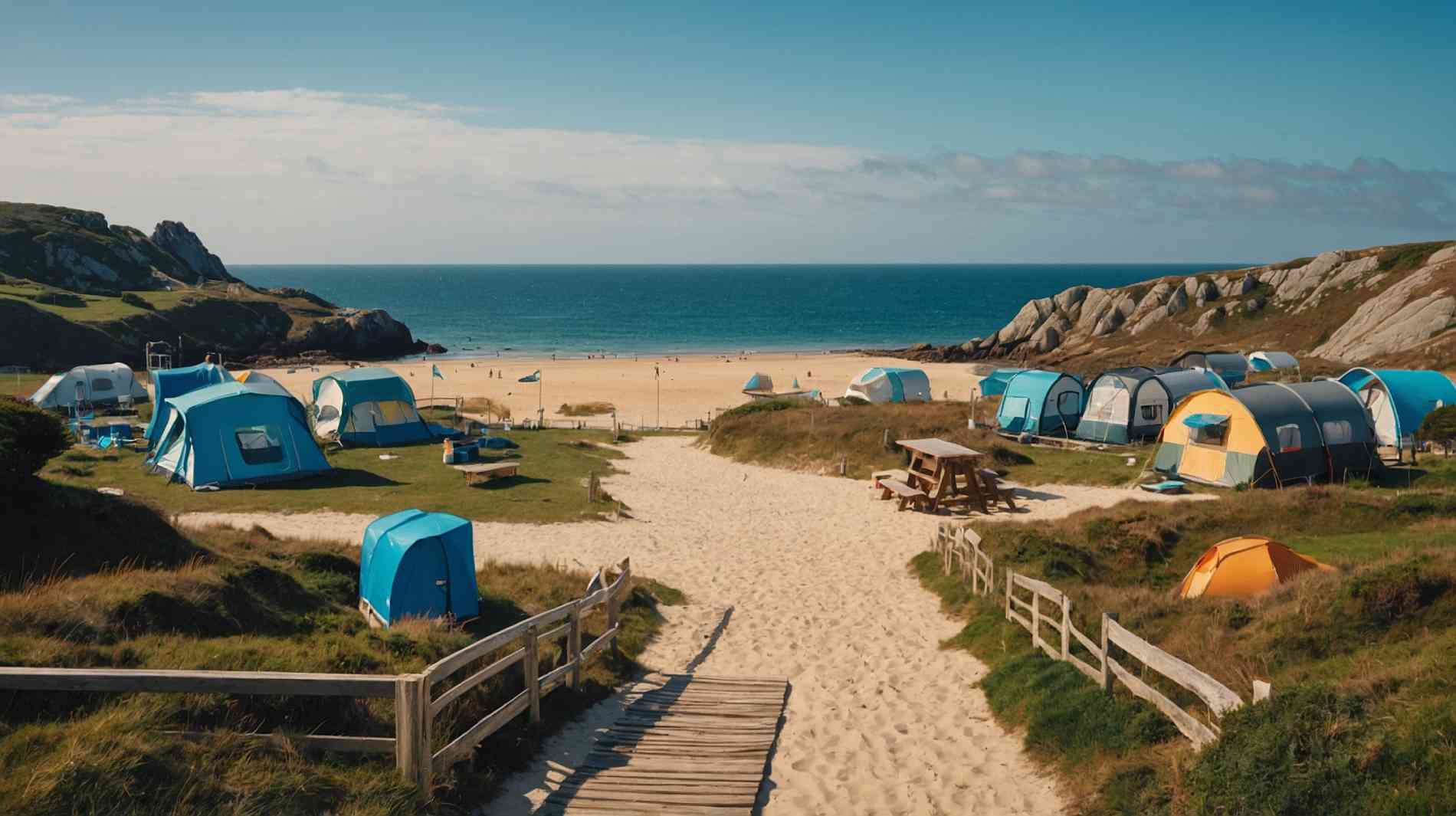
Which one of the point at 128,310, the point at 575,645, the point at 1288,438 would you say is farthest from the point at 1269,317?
the point at 128,310

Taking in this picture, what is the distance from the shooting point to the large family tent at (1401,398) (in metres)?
28.8

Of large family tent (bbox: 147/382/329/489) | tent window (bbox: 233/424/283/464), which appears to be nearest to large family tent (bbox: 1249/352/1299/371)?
large family tent (bbox: 147/382/329/489)

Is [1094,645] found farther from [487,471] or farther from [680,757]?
[487,471]

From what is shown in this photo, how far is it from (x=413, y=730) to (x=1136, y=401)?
30161 mm

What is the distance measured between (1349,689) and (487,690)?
22.4 feet

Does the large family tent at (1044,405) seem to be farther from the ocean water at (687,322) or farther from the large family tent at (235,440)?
the ocean water at (687,322)

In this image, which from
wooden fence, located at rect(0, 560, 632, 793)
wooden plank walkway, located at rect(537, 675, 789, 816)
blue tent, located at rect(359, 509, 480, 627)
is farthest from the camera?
blue tent, located at rect(359, 509, 480, 627)

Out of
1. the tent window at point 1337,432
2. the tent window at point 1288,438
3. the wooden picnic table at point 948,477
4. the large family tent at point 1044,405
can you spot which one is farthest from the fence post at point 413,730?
the large family tent at point 1044,405

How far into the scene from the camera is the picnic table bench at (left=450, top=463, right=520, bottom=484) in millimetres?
25438

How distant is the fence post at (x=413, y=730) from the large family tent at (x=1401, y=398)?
30353mm

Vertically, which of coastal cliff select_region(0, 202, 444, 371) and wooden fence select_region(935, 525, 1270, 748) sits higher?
coastal cliff select_region(0, 202, 444, 371)

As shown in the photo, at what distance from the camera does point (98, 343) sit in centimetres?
6700

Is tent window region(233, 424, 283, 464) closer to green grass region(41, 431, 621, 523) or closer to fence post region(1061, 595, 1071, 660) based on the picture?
green grass region(41, 431, 621, 523)

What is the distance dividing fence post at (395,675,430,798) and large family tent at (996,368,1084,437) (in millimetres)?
30046
